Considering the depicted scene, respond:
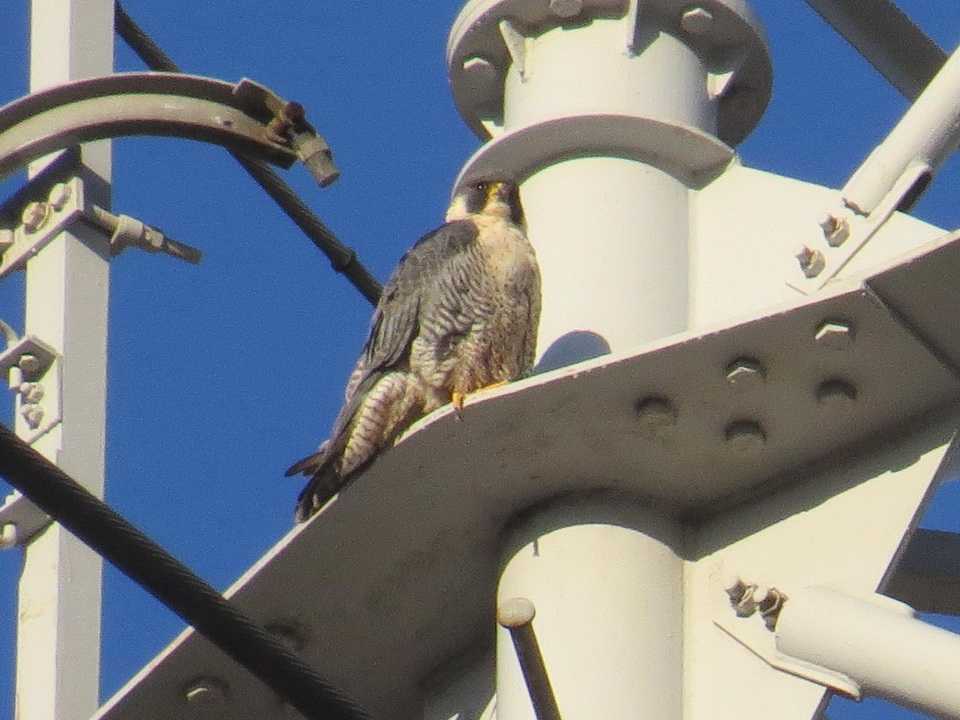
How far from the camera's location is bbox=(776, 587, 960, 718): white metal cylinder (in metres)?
3.74

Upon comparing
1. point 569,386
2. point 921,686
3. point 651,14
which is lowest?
point 921,686

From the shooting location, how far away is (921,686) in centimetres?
376

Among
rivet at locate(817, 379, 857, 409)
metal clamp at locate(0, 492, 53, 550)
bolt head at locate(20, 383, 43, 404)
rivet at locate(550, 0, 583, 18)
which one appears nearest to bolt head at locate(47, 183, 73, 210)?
bolt head at locate(20, 383, 43, 404)

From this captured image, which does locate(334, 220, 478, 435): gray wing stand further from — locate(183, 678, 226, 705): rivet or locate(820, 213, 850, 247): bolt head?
locate(820, 213, 850, 247): bolt head

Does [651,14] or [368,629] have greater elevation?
[651,14]

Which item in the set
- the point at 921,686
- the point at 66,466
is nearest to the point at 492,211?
the point at 66,466

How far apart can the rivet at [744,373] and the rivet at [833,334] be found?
0.37 ft

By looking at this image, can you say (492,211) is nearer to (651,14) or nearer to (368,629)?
(651,14)

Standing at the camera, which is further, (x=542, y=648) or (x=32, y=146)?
(x=32, y=146)

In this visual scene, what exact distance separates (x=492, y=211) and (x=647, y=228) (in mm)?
1686

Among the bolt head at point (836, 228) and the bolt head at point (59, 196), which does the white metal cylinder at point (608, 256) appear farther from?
the bolt head at point (59, 196)

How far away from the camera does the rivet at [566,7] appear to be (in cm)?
543

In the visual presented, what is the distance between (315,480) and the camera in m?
5.62

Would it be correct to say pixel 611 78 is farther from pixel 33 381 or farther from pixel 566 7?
pixel 33 381
